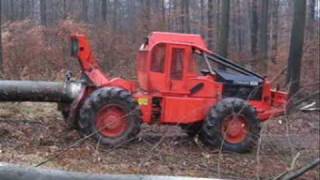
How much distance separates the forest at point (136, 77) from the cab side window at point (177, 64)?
42.9 inches

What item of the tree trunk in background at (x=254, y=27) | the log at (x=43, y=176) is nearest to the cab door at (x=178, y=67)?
the log at (x=43, y=176)

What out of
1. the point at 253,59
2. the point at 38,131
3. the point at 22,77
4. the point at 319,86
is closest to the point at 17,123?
the point at 38,131

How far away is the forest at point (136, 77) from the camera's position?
9.30 metres

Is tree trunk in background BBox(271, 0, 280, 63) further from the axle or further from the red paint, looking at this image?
the axle

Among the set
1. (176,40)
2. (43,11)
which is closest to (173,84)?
(176,40)

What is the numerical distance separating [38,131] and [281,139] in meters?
4.76

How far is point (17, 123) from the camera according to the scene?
12797 mm

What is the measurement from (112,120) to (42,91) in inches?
59.2

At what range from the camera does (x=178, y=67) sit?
11.6 m

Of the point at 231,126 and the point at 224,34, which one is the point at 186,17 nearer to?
the point at 224,34

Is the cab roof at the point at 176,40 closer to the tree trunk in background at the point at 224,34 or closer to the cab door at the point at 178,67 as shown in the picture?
A: the cab door at the point at 178,67

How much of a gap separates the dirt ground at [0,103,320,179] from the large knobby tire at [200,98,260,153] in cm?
21

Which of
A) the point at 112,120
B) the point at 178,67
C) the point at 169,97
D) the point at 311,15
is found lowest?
the point at 112,120

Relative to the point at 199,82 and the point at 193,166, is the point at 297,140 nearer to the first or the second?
the point at 199,82
